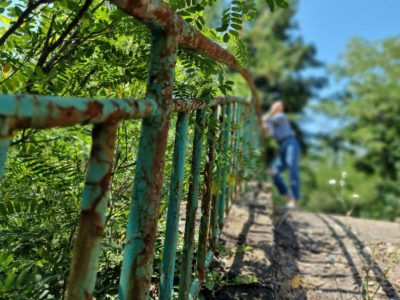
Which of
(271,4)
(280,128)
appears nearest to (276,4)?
(271,4)

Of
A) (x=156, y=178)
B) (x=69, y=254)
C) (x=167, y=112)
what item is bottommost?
(x=69, y=254)

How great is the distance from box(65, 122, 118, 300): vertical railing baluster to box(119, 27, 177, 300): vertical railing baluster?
167 millimetres

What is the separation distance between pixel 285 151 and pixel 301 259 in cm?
458

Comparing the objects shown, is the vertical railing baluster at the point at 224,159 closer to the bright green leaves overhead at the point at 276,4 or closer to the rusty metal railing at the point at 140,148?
the rusty metal railing at the point at 140,148

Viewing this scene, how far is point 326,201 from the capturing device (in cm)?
2256

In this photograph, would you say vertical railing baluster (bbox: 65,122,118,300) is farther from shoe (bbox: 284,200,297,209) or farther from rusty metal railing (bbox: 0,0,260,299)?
shoe (bbox: 284,200,297,209)

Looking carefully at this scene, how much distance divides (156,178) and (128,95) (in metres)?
0.71

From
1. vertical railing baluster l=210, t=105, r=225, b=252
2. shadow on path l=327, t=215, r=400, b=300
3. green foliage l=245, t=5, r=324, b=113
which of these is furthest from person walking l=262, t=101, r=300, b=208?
green foliage l=245, t=5, r=324, b=113

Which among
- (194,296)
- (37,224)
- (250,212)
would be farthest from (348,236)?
(37,224)

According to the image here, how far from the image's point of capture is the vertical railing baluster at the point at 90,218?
854 millimetres

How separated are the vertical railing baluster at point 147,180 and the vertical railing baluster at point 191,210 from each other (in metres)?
0.48

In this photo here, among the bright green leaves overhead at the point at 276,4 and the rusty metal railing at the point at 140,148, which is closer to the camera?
the rusty metal railing at the point at 140,148

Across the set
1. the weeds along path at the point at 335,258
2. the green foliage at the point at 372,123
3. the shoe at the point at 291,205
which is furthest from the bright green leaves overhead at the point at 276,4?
the green foliage at the point at 372,123

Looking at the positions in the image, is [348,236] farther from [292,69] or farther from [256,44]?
[292,69]
